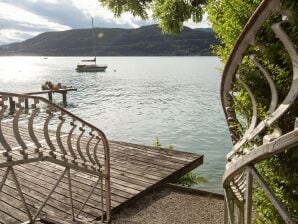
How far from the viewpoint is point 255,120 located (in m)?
3.07

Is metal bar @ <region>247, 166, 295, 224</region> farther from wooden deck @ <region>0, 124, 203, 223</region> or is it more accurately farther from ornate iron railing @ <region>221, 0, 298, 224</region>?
wooden deck @ <region>0, 124, 203, 223</region>

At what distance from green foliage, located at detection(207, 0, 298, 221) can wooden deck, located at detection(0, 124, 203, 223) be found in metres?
3.36

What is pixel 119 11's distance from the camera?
37.1 feet

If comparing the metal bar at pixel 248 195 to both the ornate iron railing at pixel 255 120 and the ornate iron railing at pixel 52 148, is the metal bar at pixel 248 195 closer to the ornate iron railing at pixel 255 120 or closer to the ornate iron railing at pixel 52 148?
the ornate iron railing at pixel 255 120

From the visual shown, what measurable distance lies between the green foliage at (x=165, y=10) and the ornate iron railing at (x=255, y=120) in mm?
7462

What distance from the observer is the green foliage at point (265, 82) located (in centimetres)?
330

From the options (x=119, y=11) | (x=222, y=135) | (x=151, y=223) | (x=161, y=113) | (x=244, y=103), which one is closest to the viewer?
(x=244, y=103)

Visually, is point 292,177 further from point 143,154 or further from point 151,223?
point 143,154

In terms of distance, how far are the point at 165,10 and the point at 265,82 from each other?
25.9 ft

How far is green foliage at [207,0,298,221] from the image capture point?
3.30 meters

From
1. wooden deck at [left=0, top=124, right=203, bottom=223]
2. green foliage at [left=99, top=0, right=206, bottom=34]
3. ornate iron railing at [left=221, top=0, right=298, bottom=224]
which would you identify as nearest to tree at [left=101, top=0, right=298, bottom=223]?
ornate iron railing at [left=221, top=0, right=298, bottom=224]

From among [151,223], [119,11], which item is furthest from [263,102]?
[119,11]

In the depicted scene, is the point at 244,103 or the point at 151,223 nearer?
the point at 244,103

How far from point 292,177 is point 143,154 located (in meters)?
6.69
